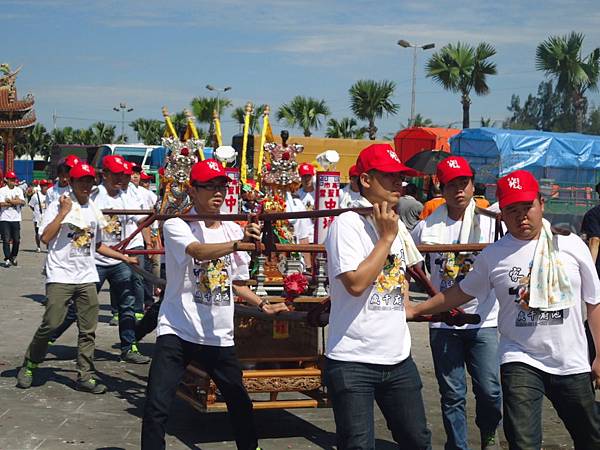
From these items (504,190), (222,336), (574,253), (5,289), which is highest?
(504,190)

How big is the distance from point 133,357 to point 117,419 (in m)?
2.16

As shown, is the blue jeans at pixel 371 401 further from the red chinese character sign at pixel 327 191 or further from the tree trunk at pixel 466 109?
the tree trunk at pixel 466 109

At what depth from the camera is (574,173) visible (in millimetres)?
26266

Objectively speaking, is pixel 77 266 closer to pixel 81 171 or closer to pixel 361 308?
pixel 81 171

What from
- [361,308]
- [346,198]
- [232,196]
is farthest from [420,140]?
[361,308]

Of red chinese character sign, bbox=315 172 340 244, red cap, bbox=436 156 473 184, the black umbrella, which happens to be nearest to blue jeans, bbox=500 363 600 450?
red cap, bbox=436 156 473 184

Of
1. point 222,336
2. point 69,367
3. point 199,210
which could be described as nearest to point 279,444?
point 222,336

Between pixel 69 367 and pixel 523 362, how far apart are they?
5656 millimetres

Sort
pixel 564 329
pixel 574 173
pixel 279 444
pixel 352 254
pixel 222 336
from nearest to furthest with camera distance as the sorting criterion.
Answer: pixel 352 254 → pixel 564 329 → pixel 222 336 → pixel 279 444 → pixel 574 173

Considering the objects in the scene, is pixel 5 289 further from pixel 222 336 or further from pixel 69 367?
pixel 222 336

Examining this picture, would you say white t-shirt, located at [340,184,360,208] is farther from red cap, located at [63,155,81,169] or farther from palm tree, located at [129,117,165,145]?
palm tree, located at [129,117,165,145]

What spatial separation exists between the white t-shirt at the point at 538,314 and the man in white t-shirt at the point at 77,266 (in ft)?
13.5

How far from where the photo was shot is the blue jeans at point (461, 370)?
6.04 m

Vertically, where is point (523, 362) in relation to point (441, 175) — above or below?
below
